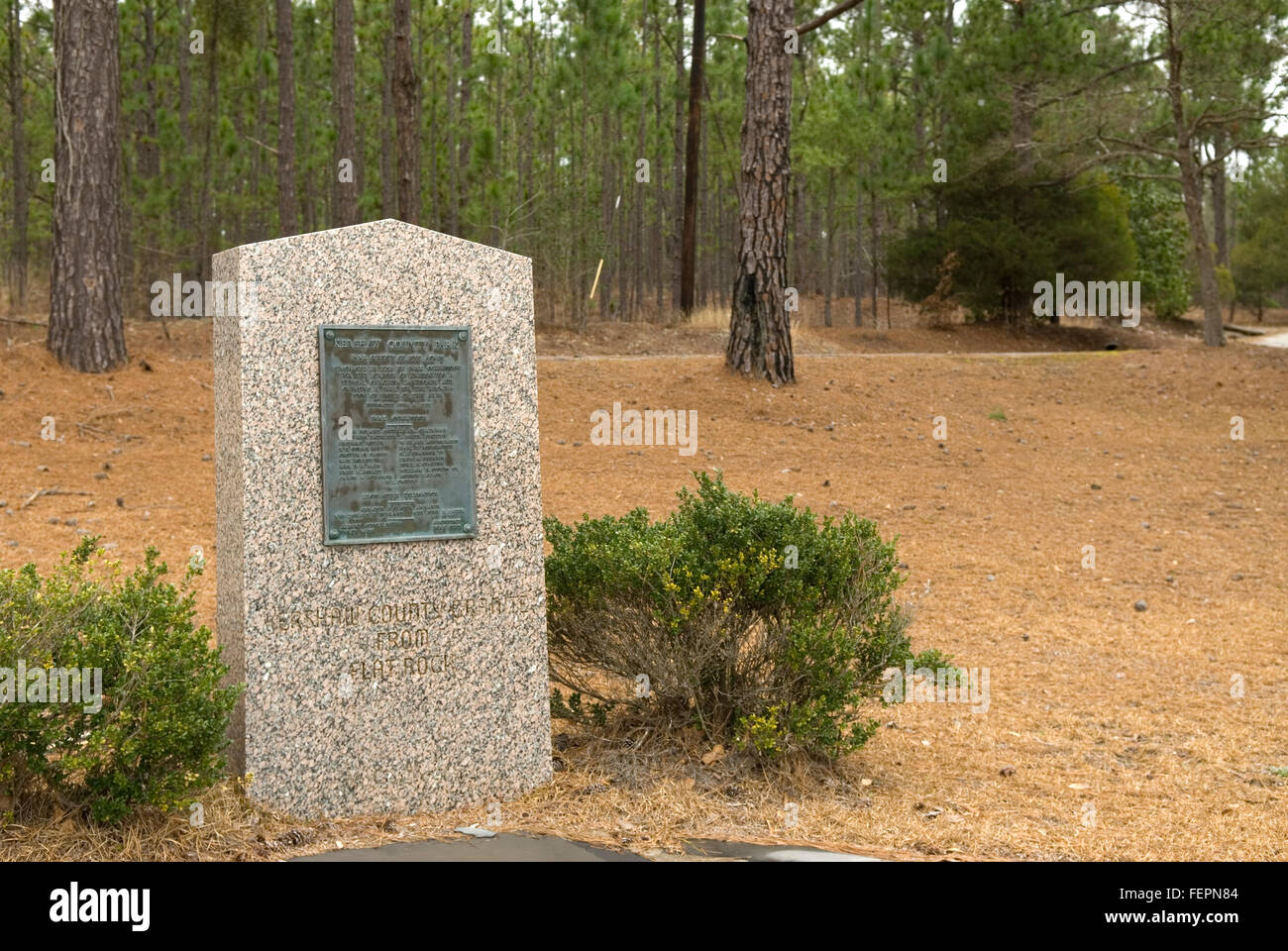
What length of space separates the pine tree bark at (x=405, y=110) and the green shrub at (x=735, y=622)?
12052 mm

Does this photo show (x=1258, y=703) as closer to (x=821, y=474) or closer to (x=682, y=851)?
(x=682, y=851)

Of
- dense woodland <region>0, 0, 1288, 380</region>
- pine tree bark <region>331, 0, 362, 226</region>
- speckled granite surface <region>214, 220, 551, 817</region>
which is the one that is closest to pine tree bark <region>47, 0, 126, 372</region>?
dense woodland <region>0, 0, 1288, 380</region>

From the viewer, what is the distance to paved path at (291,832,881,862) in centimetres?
427

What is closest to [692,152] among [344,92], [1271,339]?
[344,92]

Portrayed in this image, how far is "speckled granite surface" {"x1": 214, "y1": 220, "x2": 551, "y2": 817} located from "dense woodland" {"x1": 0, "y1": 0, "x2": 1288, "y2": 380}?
9.44 meters

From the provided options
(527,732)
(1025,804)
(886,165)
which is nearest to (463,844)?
(527,732)

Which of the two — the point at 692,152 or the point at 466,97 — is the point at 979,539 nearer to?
the point at 692,152

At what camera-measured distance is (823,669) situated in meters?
5.13

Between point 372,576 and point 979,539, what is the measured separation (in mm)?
6798

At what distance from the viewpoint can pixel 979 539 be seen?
33.9ft

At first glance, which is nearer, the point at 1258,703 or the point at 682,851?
the point at 682,851

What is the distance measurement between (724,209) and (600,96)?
20.4 metres

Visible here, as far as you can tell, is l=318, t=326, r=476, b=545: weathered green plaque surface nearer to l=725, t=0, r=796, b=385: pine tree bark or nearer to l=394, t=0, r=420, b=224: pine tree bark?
l=725, t=0, r=796, b=385: pine tree bark

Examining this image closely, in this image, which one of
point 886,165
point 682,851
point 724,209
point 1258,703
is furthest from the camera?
point 724,209
